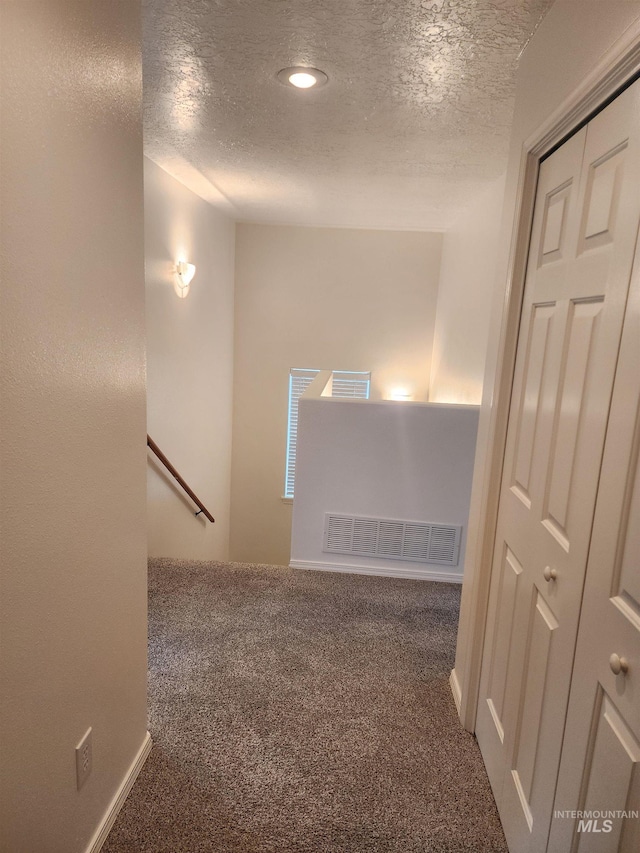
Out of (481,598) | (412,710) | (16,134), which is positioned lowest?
(412,710)

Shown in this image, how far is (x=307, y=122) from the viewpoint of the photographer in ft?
8.98

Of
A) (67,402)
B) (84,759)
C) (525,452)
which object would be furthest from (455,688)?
(67,402)

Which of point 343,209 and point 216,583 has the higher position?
point 343,209

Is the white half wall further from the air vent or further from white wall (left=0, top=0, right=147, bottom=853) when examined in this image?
white wall (left=0, top=0, right=147, bottom=853)

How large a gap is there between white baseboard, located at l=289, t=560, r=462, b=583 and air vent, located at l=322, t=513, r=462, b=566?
73 mm

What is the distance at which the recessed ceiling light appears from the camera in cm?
212

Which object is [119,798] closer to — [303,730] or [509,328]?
[303,730]

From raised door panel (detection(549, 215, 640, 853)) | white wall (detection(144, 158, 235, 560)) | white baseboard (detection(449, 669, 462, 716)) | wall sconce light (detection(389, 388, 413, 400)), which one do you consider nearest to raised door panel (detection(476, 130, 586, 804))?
white baseboard (detection(449, 669, 462, 716))

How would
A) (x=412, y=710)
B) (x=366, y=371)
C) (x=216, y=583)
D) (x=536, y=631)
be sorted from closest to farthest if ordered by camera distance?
(x=536, y=631), (x=412, y=710), (x=216, y=583), (x=366, y=371)

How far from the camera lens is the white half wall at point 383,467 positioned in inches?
130

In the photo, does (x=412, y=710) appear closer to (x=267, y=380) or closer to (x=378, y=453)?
(x=378, y=453)

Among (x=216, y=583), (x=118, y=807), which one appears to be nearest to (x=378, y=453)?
(x=216, y=583)

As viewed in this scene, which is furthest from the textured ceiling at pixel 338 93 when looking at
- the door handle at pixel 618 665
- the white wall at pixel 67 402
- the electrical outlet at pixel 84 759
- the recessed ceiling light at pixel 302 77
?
the electrical outlet at pixel 84 759

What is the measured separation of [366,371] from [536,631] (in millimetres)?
4966
